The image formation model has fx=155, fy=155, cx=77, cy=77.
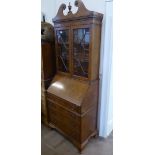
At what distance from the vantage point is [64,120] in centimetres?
214

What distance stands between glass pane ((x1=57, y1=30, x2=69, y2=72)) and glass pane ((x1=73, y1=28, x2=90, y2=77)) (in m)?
0.16

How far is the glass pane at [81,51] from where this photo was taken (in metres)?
1.91

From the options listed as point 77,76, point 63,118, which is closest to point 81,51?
point 77,76

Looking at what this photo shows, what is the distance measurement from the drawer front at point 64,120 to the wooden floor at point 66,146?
0.56ft

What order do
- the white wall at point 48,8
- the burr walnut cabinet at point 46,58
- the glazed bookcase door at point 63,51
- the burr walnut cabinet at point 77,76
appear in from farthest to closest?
the white wall at point 48,8 → the burr walnut cabinet at point 46,58 → the glazed bookcase door at point 63,51 → the burr walnut cabinet at point 77,76

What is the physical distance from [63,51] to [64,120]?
974mm

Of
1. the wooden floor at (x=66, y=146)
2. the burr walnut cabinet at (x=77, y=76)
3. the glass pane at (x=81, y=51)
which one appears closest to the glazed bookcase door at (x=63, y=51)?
the burr walnut cabinet at (x=77, y=76)

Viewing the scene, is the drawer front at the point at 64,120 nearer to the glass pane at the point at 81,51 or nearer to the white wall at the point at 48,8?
the glass pane at the point at 81,51

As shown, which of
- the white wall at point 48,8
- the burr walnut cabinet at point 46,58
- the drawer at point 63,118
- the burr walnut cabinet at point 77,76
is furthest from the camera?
the white wall at point 48,8
